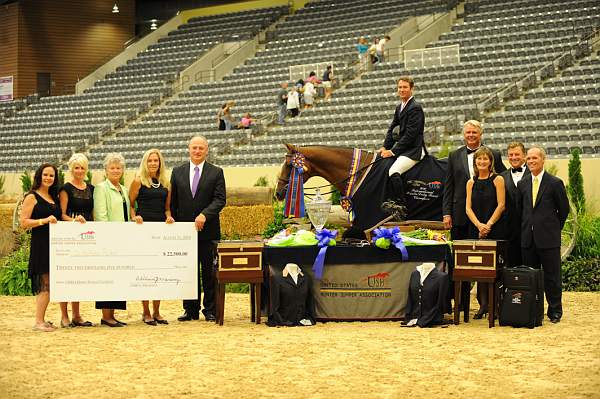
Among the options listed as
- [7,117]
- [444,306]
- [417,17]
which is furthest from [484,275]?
[7,117]

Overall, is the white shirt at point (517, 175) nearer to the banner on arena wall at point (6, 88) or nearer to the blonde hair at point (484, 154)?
the blonde hair at point (484, 154)

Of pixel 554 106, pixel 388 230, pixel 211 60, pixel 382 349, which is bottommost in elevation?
pixel 382 349

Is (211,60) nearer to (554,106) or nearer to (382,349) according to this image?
(554,106)

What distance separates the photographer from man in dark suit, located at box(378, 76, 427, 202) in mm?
10305

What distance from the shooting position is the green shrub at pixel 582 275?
492 inches

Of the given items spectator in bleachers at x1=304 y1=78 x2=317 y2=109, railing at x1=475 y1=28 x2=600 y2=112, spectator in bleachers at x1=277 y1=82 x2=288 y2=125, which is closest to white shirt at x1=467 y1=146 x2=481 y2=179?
railing at x1=475 y1=28 x2=600 y2=112

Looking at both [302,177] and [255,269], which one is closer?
[255,269]

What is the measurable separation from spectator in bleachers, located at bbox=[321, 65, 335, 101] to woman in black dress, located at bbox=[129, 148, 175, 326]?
17224mm

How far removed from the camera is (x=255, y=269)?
9.36 metres

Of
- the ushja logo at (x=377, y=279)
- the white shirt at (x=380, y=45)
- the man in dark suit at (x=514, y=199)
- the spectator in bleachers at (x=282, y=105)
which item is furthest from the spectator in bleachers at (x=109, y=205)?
the white shirt at (x=380, y=45)

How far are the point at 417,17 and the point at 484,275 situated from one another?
21.5 meters

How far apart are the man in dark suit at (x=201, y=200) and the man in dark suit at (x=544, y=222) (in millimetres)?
3039

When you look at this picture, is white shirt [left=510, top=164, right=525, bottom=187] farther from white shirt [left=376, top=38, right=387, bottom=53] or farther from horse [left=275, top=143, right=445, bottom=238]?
white shirt [left=376, top=38, right=387, bottom=53]

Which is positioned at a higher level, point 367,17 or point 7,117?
point 367,17
